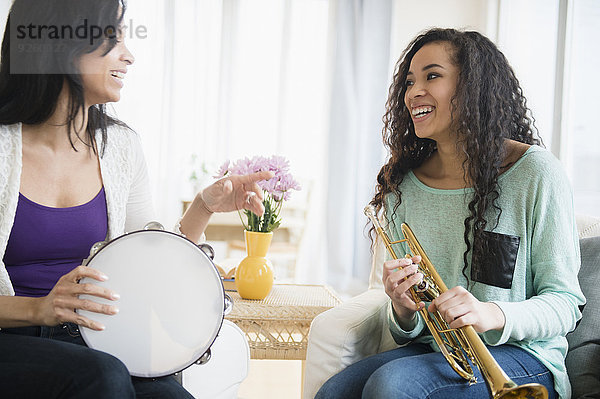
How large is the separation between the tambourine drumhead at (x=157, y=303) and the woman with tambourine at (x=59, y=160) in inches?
1.7

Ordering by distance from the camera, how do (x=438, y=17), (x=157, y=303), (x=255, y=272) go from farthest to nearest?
(x=438, y=17)
(x=255, y=272)
(x=157, y=303)

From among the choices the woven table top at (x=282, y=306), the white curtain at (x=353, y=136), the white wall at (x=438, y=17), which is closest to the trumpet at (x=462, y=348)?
the woven table top at (x=282, y=306)

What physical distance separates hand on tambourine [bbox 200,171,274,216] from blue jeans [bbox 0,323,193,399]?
544 mm

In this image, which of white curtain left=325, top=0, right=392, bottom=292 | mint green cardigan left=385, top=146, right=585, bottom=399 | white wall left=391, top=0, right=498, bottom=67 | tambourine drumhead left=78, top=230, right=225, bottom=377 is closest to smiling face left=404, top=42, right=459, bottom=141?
mint green cardigan left=385, top=146, right=585, bottom=399

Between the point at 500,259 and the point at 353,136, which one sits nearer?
the point at 500,259

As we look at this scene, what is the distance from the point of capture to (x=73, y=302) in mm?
1036

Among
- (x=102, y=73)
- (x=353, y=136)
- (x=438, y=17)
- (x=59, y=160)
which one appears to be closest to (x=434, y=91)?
(x=102, y=73)

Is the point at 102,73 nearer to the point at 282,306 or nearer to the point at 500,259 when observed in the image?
the point at 282,306

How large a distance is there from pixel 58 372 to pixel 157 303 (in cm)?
21

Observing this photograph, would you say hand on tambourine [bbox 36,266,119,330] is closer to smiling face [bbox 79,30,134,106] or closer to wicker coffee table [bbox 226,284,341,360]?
smiling face [bbox 79,30,134,106]

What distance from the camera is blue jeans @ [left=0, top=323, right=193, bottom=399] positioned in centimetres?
95

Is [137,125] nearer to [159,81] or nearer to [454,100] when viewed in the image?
[159,81]

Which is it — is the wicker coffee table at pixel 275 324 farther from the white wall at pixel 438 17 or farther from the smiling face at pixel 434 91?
the white wall at pixel 438 17

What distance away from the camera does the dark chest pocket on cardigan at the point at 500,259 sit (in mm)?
1306
